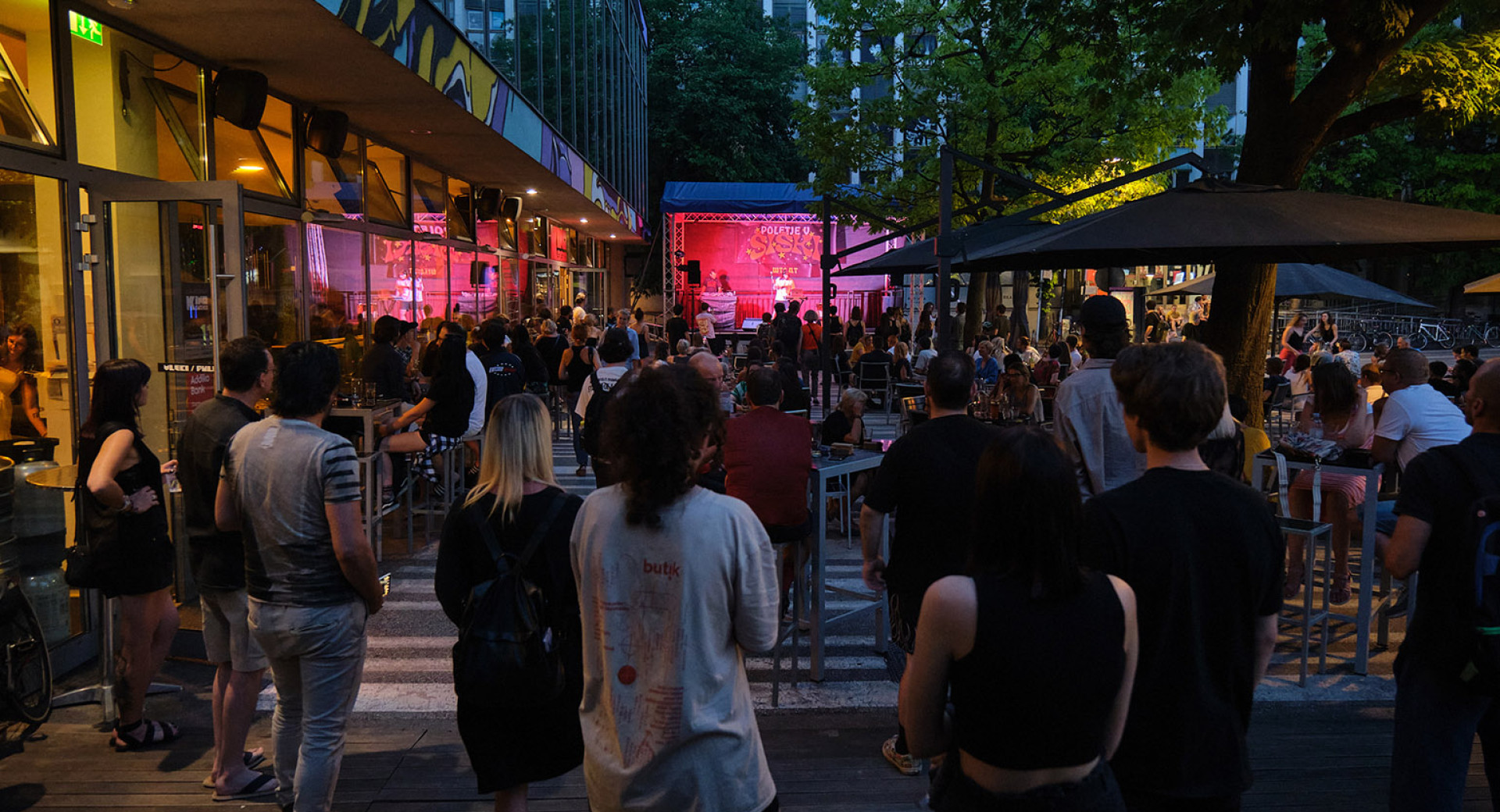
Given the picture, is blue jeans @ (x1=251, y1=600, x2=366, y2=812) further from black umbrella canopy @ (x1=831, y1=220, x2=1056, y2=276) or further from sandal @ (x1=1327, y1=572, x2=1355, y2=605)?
sandal @ (x1=1327, y1=572, x2=1355, y2=605)

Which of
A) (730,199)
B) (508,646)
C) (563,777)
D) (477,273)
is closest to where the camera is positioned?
(508,646)

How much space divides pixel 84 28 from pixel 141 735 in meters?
4.65

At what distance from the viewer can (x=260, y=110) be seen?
854 cm

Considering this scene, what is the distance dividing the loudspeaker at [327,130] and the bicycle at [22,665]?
6355 millimetres

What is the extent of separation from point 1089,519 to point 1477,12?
9.79 metres

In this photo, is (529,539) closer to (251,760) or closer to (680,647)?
(680,647)

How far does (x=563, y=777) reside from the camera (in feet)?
14.8

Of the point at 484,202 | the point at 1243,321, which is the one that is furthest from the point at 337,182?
the point at 1243,321

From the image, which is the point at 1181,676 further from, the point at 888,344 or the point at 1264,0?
the point at 888,344

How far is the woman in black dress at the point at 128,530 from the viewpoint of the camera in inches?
173

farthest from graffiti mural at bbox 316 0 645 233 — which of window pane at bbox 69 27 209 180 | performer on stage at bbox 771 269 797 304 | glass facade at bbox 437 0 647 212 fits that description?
performer on stage at bbox 771 269 797 304

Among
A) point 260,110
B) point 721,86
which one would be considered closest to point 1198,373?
point 260,110

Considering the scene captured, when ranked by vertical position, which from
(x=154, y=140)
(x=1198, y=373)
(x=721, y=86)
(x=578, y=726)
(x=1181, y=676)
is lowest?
(x=578, y=726)

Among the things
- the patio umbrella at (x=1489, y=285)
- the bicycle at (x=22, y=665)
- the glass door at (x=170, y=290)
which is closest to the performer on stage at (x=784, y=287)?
the patio umbrella at (x=1489, y=285)
